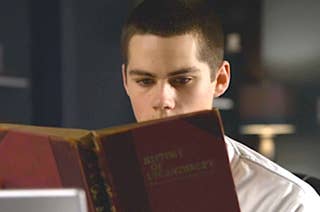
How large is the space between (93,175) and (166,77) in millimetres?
457

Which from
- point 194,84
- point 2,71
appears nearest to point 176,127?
point 194,84

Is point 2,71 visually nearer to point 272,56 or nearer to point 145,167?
point 272,56

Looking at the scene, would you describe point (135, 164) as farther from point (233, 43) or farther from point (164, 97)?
point (233, 43)

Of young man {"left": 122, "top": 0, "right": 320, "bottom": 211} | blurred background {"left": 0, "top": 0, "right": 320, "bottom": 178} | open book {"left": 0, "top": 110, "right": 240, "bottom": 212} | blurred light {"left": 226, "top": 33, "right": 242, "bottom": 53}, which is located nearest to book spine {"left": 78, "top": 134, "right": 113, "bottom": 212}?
open book {"left": 0, "top": 110, "right": 240, "bottom": 212}

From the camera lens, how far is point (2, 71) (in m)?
2.86

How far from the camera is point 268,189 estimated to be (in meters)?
1.08

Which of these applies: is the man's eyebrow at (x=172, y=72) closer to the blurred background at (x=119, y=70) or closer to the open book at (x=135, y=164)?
the open book at (x=135, y=164)

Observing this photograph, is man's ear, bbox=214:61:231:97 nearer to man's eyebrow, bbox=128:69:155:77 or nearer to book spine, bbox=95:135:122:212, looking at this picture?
man's eyebrow, bbox=128:69:155:77

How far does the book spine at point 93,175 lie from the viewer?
2.08 feet

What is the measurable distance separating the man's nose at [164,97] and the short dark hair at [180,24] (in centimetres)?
10

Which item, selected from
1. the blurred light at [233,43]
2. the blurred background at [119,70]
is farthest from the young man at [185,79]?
the blurred light at [233,43]

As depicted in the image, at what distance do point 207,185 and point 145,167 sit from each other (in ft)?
0.23

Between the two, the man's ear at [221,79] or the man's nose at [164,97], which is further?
the man's ear at [221,79]

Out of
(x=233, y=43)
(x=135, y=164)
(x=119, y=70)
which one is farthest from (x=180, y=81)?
(x=233, y=43)
